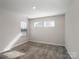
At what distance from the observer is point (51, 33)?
4.76 meters

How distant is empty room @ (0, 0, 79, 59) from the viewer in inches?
107

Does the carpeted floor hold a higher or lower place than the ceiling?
lower

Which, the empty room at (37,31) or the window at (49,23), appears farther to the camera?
the window at (49,23)

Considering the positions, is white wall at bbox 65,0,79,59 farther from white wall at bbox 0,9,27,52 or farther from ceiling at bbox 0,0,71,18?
white wall at bbox 0,9,27,52

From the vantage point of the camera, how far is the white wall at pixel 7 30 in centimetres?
320

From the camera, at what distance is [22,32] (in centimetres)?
491

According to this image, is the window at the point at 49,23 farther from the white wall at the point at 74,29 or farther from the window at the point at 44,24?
the white wall at the point at 74,29

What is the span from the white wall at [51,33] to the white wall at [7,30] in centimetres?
185

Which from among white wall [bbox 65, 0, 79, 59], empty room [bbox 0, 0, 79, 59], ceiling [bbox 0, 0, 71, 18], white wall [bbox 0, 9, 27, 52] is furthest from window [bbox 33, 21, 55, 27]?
white wall [bbox 65, 0, 79, 59]

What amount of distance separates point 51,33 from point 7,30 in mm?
3261

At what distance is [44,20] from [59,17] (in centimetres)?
131

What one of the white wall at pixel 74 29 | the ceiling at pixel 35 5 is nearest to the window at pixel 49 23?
the ceiling at pixel 35 5

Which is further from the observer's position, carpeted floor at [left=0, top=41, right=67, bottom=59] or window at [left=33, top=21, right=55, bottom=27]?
window at [left=33, top=21, right=55, bottom=27]

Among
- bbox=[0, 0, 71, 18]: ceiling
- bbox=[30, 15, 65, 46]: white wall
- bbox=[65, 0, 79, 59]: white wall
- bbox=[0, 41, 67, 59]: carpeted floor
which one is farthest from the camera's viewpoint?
bbox=[30, 15, 65, 46]: white wall
